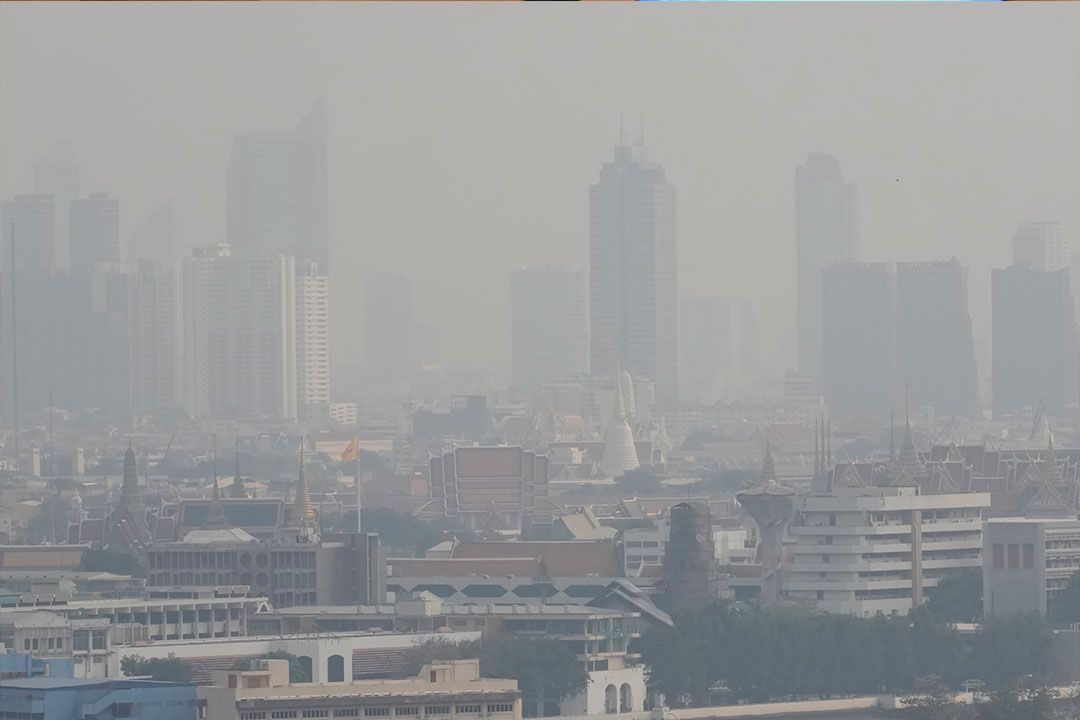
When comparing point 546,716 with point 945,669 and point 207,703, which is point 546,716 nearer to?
point 945,669

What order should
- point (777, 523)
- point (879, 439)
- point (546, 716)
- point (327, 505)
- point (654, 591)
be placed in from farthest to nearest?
point (879, 439)
point (327, 505)
point (777, 523)
point (654, 591)
point (546, 716)

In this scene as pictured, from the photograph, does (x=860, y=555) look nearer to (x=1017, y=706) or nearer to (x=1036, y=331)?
(x=1017, y=706)

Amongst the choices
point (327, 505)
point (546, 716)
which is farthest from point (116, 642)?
point (327, 505)

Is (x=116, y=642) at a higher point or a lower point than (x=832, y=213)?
lower

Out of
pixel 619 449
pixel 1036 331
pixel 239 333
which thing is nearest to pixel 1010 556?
pixel 619 449

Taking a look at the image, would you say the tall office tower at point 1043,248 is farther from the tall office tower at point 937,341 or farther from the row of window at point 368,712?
the row of window at point 368,712

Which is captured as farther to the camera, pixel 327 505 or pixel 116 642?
pixel 327 505

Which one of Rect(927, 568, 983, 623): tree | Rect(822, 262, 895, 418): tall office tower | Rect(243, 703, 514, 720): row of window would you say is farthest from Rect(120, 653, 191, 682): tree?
Rect(822, 262, 895, 418): tall office tower

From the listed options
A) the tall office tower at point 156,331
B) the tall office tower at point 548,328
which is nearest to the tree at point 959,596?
the tall office tower at point 156,331
